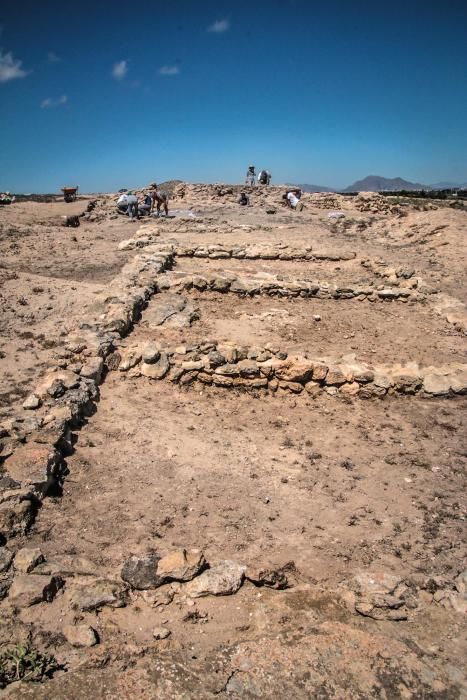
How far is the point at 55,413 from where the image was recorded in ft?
17.9

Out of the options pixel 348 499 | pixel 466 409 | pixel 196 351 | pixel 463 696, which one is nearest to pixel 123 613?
pixel 463 696

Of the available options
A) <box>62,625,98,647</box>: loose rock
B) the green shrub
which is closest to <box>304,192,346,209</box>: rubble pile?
<box>62,625,98,647</box>: loose rock

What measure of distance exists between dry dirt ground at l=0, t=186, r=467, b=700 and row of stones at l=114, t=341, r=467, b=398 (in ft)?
0.49

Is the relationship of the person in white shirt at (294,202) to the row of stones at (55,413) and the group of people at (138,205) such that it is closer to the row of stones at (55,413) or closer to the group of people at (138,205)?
the group of people at (138,205)

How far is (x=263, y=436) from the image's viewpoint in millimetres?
5969

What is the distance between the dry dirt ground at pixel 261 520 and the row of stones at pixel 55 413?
174 mm

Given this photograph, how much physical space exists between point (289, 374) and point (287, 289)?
4534 mm

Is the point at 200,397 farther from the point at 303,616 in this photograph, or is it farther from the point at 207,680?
the point at 207,680

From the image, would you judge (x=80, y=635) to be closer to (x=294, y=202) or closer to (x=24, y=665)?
(x=24, y=665)

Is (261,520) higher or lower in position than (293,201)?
lower

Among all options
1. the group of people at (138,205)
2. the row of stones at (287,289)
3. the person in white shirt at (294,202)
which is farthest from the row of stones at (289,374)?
the person in white shirt at (294,202)

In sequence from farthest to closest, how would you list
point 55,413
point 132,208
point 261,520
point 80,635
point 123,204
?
1. point 123,204
2. point 132,208
3. point 55,413
4. point 261,520
5. point 80,635

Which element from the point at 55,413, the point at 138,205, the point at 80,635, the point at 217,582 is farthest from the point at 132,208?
the point at 80,635

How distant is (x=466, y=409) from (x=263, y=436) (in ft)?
10.5
